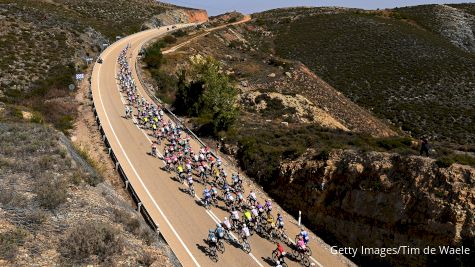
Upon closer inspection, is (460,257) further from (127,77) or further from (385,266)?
(127,77)

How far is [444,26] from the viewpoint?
95688 mm

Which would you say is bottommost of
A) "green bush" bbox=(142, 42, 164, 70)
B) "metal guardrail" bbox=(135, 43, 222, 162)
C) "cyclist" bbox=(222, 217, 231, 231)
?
"metal guardrail" bbox=(135, 43, 222, 162)

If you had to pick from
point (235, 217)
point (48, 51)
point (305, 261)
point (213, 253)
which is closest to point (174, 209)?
point (235, 217)

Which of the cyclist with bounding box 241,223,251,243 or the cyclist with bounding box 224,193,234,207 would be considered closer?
the cyclist with bounding box 241,223,251,243

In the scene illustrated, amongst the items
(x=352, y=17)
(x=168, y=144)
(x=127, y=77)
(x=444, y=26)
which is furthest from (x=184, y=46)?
(x=444, y=26)

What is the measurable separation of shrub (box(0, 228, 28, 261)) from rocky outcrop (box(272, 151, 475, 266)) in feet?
55.5

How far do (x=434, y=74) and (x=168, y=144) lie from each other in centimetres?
4731

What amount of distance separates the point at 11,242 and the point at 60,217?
2.75m

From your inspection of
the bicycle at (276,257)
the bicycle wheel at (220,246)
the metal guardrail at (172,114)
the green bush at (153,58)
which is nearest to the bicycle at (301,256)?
the bicycle at (276,257)

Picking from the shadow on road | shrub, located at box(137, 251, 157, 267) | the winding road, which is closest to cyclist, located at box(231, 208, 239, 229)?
the winding road

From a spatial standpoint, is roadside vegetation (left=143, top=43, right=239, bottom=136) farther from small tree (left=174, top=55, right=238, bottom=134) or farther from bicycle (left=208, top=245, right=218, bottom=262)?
bicycle (left=208, top=245, right=218, bottom=262)

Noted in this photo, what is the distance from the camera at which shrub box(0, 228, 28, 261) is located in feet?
41.2

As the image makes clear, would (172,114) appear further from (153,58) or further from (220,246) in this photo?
(220,246)

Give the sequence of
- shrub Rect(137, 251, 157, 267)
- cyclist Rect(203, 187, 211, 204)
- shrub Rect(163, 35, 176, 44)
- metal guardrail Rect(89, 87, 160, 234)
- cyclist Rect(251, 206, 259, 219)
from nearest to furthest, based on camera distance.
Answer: shrub Rect(137, 251, 157, 267) → metal guardrail Rect(89, 87, 160, 234) → cyclist Rect(251, 206, 259, 219) → cyclist Rect(203, 187, 211, 204) → shrub Rect(163, 35, 176, 44)
